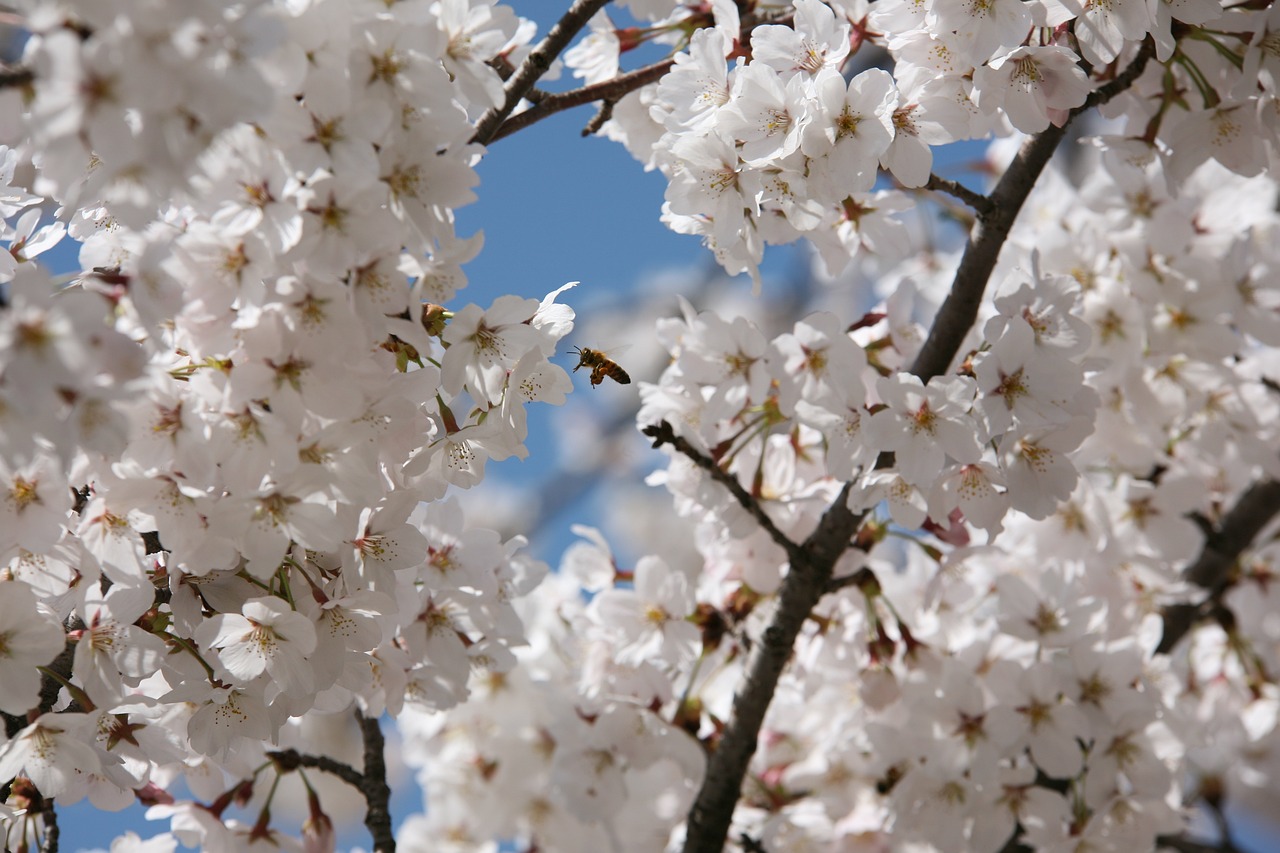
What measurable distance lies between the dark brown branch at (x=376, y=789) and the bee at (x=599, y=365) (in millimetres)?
763

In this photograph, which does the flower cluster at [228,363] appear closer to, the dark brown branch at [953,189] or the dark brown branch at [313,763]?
the dark brown branch at [313,763]

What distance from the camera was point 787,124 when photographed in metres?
1.82

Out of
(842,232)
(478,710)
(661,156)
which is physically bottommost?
(478,710)

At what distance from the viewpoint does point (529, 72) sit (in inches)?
71.7

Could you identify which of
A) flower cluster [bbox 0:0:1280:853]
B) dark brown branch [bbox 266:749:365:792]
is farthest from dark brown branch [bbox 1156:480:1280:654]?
dark brown branch [bbox 266:749:365:792]

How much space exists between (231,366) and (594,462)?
130 inches

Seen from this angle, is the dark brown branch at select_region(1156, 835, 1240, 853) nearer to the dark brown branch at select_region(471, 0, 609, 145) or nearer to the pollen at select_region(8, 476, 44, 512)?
the dark brown branch at select_region(471, 0, 609, 145)

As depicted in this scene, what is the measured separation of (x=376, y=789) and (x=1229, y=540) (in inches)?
87.1

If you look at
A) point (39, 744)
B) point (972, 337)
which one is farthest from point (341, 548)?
point (972, 337)

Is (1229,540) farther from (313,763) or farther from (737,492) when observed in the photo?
(313,763)

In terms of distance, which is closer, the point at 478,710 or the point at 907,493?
the point at 907,493

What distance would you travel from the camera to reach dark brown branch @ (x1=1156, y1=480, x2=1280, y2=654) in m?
2.95

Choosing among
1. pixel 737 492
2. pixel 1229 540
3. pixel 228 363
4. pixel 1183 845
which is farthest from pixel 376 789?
pixel 1229 540

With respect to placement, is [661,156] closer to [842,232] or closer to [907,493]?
[842,232]
